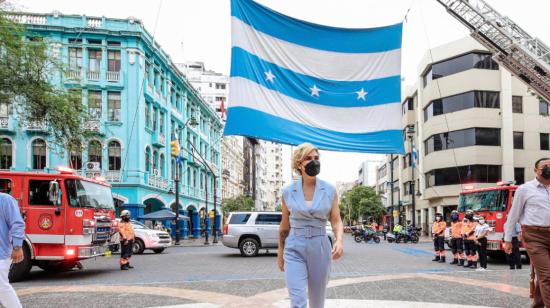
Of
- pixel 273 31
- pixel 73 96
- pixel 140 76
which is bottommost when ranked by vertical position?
pixel 273 31

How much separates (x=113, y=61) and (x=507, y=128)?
1274 inches

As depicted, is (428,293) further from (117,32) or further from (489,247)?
(117,32)

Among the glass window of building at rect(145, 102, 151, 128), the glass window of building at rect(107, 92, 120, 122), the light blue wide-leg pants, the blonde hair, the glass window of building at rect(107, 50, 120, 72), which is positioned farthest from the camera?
the glass window of building at rect(145, 102, 151, 128)

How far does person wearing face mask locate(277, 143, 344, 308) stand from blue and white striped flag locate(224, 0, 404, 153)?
6.44 ft

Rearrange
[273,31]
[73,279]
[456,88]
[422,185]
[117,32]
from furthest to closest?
[422,185] < [456,88] < [117,32] < [73,279] < [273,31]

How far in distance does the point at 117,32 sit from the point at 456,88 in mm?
28313

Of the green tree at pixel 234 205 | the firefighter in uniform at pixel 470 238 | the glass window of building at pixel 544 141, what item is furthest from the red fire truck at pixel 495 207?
the green tree at pixel 234 205

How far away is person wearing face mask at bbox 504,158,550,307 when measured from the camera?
238 inches

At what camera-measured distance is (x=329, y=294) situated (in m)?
9.02

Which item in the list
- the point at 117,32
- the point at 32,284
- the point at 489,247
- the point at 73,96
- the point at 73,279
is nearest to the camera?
the point at 32,284

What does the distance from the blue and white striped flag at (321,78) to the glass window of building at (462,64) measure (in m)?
40.7

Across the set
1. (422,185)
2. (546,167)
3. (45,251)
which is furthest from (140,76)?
(546,167)

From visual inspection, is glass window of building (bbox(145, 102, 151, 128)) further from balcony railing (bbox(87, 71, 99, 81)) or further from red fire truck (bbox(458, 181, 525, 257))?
red fire truck (bbox(458, 181, 525, 257))

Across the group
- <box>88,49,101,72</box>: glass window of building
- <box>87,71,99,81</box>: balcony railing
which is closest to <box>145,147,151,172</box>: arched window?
<box>87,71,99,81</box>: balcony railing
